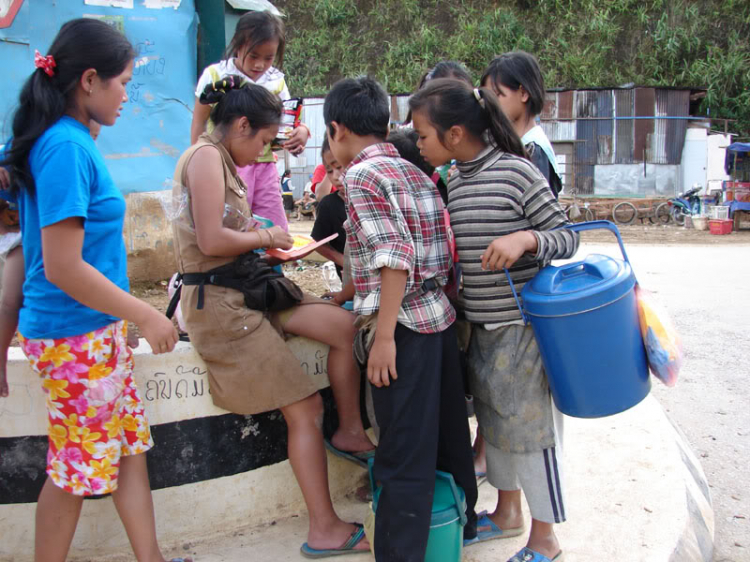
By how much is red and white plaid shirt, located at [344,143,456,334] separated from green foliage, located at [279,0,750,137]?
19406 millimetres

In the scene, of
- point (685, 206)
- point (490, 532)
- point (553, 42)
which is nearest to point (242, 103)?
point (490, 532)

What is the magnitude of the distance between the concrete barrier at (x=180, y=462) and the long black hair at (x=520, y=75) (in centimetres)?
128

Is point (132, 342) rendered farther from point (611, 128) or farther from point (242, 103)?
point (611, 128)

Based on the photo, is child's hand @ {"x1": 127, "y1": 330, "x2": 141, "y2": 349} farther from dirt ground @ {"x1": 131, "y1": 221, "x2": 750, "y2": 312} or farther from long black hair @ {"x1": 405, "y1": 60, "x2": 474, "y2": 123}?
dirt ground @ {"x1": 131, "y1": 221, "x2": 750, "y2": 312}

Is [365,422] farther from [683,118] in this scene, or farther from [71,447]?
[683,118]

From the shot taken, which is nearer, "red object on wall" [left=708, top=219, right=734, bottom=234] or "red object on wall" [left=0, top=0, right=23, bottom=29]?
"red object on wall" [left=0, top=0, right=23, bottom=29]

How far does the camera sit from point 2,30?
3.84 meters

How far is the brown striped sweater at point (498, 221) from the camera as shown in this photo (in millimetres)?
2113

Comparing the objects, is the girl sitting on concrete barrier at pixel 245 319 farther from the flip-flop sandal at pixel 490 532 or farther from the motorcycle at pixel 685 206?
the motorcycle at pixel 685 206

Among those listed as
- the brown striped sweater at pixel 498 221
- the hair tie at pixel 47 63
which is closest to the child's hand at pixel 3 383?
the hair tie at pixel 47 63

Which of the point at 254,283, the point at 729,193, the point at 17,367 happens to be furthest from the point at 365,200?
the point at 729,193

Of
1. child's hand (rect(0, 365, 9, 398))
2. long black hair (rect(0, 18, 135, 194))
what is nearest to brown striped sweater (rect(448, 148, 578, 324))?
long black hair (rect(0, 18, 135, 194))

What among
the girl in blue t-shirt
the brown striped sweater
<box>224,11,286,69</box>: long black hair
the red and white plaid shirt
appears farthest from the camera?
<box>224,11,286,69</box>: long black hair

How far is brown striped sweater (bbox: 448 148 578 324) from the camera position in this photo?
211cm
